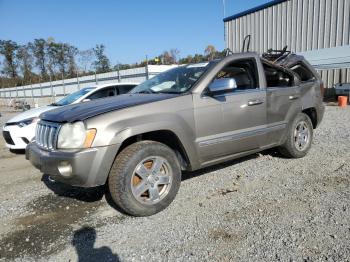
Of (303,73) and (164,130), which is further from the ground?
(303,73)

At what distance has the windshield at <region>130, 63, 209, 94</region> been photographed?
4066 millimetres

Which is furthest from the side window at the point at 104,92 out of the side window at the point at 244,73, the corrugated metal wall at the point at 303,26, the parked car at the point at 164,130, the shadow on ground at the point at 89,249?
the corrugated metal wall at the point at 303,26

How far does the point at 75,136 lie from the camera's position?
10.6 feet

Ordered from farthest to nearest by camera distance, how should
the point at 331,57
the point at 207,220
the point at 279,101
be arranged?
the point at 331,57 < the point at 279,101 < the point at 207,220

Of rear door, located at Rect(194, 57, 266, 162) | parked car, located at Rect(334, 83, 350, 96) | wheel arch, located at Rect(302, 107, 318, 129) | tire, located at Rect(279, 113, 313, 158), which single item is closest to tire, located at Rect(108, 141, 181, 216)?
rear door, located at Rect(194, 57, 266, 162)

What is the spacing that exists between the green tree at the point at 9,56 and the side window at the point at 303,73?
2497 inches

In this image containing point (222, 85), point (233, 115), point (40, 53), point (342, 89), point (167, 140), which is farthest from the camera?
point (40, 53)

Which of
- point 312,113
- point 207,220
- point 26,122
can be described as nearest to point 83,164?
point 207,220

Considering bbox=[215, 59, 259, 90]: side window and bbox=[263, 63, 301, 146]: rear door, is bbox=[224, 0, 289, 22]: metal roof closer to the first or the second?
bbox=[263, 63, 301, 146]: rear door

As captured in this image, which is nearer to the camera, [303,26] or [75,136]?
[75,136]

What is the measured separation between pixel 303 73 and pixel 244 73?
1764 millimetres

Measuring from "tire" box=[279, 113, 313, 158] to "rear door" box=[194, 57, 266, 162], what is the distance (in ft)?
2.71

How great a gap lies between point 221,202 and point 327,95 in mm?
14567

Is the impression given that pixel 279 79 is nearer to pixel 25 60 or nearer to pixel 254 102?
pixel 254 102
